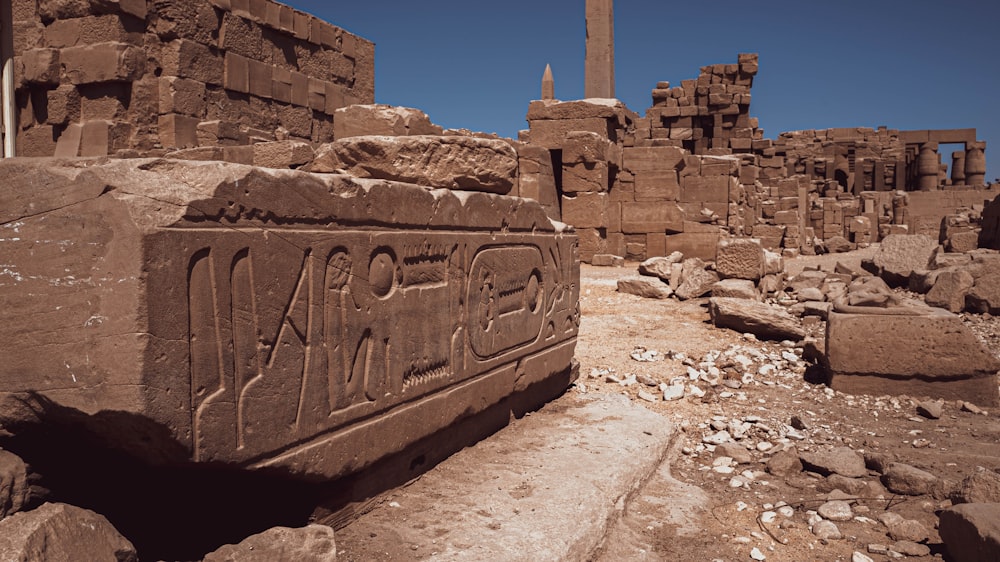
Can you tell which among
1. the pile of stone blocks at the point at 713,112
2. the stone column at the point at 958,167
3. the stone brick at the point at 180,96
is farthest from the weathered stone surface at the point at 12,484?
the stone column at the point at 958,167

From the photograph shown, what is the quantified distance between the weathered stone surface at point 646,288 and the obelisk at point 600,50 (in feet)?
33.0

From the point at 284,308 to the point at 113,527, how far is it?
0.77m

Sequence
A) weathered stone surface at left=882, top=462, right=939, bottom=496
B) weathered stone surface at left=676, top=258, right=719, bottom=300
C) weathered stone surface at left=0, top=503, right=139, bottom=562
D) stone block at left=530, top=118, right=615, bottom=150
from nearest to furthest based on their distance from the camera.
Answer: weathered stone surface at left=0, top=503, right=139, bottom=562
weathered stone surface at left=882, top=462, right=939, bottom=496
weathered stone surface at left=676, top=258, right=719, bottom=300
stone block at left=530, top=118, right=615, bottom=150

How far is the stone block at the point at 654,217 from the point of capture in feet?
41.3

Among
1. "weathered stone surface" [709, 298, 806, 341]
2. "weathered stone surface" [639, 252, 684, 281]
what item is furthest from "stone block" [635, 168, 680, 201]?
"weathered stone surface" [709, 298, 806, 341]

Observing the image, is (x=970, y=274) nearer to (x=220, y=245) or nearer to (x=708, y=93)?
(x=220, y=245)

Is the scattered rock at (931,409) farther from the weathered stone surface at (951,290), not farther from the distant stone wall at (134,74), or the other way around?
the distant stone wall at (134,74)

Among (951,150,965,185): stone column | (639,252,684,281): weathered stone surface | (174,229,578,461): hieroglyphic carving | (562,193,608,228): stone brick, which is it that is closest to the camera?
(174,229,578,461): hieroglyphic carving

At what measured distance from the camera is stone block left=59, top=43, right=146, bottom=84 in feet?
25.8

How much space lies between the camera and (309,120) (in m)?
10.4

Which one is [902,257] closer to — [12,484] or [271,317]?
[271,317]

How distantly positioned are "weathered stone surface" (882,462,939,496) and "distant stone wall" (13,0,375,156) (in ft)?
23.9

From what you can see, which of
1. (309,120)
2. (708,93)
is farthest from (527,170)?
(708,93)

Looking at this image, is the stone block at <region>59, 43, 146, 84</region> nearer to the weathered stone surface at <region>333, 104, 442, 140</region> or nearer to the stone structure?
the weathered stone surface at <region>333, 104, 442, 140</region>
